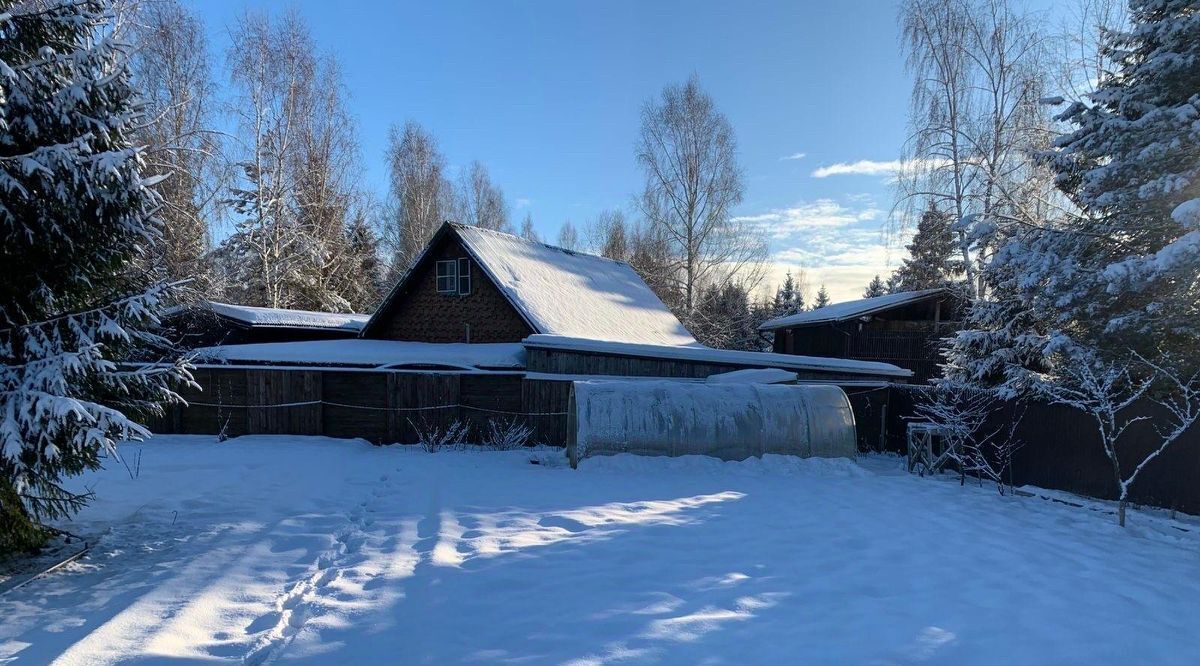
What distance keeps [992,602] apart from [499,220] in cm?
3959

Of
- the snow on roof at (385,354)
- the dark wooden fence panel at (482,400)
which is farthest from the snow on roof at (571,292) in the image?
the dark wooden fence panel at (482,400)

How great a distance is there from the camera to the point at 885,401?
14070 mm

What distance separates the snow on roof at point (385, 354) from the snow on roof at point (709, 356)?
1.11m

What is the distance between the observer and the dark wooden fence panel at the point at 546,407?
13.0 m

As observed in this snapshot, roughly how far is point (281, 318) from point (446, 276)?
22.7ft

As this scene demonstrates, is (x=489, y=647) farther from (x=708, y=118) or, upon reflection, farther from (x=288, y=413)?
(x=708, y=118)

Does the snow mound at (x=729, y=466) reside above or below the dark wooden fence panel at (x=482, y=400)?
below

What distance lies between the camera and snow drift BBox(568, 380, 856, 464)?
33.3 ft

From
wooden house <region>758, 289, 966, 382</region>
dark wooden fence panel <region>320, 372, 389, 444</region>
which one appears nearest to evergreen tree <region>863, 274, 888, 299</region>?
wooden house <region>758, 289, 966, 382</region>

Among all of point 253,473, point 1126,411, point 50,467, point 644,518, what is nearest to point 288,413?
point 253,473

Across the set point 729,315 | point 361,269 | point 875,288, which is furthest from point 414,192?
point 875,288

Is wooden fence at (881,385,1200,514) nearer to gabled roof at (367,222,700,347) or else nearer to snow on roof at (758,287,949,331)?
gabled roof at (367,222,700,347)

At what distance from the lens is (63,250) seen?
5.31 metres

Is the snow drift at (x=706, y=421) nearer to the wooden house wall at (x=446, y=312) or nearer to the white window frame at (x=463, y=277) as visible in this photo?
the wooden house wall at (x=446, y=312)
